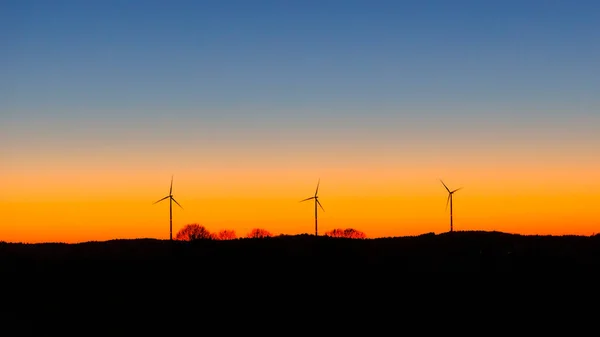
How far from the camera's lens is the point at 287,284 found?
72.9 m

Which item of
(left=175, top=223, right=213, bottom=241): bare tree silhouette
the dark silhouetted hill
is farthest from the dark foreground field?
(left=175, top=223, right=213, bottom=241): bare tree silhouette

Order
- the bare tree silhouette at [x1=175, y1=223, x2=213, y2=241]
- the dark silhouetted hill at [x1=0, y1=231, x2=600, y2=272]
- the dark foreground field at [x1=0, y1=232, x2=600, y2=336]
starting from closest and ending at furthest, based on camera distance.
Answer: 1. the dark foreground field at [x1=0, y1=232, x2=600, y2=336]
2. the dark silhouetted hill at [x1=0, y1=231, x2=600, y2=272]
3. the bare tree silhouette at [x1=175, y1=223, x2=213, y2=241]

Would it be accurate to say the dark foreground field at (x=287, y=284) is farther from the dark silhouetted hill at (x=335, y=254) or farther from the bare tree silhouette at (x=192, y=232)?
the bare tree silhouette at (x=192, y=232)

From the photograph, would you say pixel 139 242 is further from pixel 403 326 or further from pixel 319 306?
pixel 403 326

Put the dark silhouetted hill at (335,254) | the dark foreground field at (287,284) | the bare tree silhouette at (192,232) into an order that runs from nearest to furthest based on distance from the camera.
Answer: the dark foreground field at (287,284) → the dark silhouetted hill at (335,254) → the bare tree silhouette at (192,232)

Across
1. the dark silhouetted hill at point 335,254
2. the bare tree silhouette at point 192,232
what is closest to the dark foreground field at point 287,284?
the dark silhouetted hill at point 335,254

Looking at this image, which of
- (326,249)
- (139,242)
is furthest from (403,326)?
(139,242)

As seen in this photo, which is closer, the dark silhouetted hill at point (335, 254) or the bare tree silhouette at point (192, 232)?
the dark silhouetted hill at point (335, 254)

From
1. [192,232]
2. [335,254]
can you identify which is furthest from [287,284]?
[192,232]

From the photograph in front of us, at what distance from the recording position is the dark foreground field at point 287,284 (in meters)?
64.1

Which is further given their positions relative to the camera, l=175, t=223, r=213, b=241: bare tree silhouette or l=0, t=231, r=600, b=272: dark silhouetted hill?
l=175, t=223, r=213, b=241: bare tree silhouette

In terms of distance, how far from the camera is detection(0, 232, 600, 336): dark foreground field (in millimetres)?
64125

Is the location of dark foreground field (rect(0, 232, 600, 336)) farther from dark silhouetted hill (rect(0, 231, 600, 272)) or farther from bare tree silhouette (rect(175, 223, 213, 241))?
bare tree silhouette (rect(175, 223, 213, 241))

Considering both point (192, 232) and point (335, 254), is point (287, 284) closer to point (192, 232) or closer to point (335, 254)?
point (335, 254)
